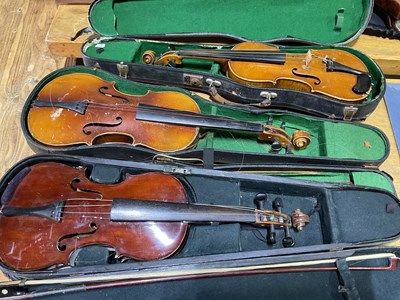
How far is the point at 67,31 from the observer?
7.34 feet

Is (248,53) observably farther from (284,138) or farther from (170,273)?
(170,273)

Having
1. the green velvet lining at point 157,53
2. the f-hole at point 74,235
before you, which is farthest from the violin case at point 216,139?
the f-hole at point 74,235

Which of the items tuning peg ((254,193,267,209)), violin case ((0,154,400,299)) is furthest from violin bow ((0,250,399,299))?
tuning peg ((254,193,267,209))

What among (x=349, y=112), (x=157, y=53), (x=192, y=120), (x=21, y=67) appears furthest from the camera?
(x=21, y=67)

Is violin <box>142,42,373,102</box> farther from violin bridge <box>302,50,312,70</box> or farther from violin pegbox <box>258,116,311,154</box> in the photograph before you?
violin pegbox <box>258,116,311,154</box>

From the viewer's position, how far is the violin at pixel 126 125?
1729mm

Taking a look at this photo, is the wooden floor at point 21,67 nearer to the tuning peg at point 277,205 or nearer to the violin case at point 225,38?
the violin case at point 225,38

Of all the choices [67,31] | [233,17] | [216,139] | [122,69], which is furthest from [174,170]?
[67,31]

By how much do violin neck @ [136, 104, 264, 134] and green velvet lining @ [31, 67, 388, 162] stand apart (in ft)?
0.36

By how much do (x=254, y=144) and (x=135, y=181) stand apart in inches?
24.5

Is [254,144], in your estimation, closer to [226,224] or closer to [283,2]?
[226,224]

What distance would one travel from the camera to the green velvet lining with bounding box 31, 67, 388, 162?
1.79 m

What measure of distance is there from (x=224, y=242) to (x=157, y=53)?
1.11 m

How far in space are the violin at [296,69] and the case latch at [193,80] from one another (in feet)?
0.37
